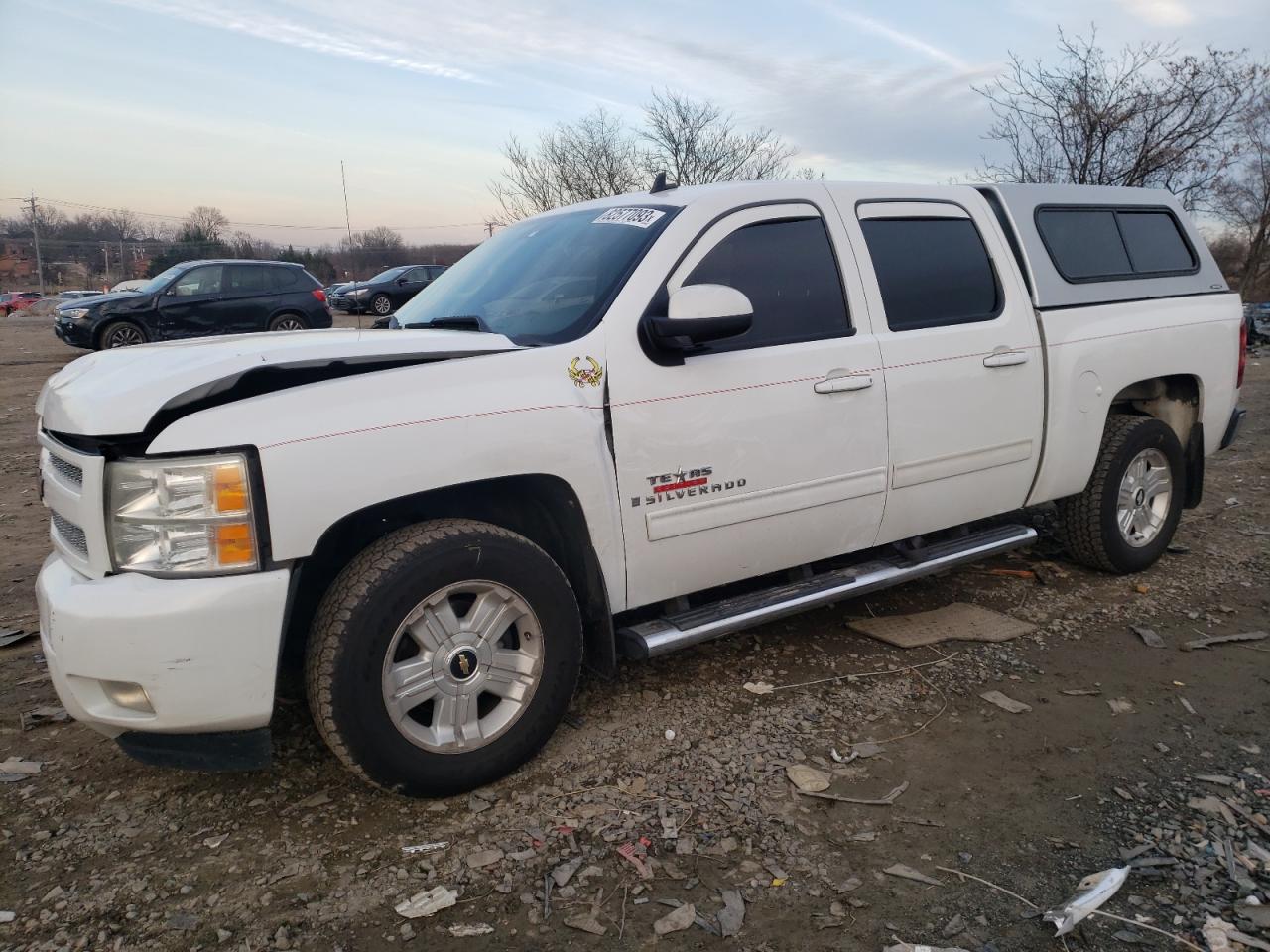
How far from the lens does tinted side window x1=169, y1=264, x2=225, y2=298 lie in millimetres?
15328

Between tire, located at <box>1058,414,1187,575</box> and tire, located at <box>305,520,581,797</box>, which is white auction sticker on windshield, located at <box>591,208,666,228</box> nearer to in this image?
tire, located at <box>305,520,581,797</box>

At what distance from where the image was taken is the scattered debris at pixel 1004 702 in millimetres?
3500

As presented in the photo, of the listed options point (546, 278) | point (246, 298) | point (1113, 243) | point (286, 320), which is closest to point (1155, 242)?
point (1113, 243)

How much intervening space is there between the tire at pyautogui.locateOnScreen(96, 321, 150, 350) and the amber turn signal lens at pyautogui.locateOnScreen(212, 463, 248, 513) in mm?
14807

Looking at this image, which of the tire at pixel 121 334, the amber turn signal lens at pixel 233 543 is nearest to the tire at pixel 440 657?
the amber turn signal lens at pixel 233 543

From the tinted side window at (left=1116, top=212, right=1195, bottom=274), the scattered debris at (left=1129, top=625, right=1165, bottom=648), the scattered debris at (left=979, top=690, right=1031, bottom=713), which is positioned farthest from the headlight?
the tinted side window at (left=1116, top=212, right=1195, bottom=274)

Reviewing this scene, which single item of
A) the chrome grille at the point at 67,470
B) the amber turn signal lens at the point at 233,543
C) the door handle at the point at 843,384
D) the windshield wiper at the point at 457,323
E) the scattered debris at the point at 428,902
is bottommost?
the scattered debris at the point at 428,902

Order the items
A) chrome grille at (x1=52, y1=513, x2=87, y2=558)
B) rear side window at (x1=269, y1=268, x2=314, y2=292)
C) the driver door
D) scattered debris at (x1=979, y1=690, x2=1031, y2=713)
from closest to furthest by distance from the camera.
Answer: chrome grille at (x1=52, y1=513, x2=87, y2=558) → the driver door → scattered debris at (x1=979, y1=690, x2=1031, y2=713) → rear side window at (x1=269, y1=268, x2=314, y2=292)

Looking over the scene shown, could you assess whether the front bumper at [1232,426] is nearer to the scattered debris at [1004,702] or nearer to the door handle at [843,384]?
the scattered debris at [1004,702]

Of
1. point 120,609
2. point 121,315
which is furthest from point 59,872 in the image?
point 121,315

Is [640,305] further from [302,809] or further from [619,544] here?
[302,809]

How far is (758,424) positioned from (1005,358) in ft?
4.82

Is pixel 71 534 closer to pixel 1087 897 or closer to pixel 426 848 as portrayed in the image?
pixel 426 848

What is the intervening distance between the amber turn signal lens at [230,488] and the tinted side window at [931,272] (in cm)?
255
